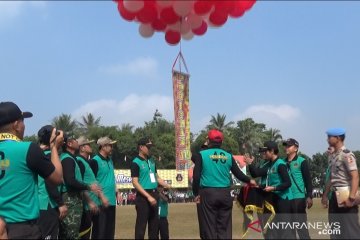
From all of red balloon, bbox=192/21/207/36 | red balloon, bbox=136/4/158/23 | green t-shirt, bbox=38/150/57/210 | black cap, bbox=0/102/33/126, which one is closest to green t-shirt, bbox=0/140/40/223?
black cap, bbox=0/102/33/126

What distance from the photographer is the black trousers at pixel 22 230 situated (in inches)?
152

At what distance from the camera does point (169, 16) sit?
22.8 ft

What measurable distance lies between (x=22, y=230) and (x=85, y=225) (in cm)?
339

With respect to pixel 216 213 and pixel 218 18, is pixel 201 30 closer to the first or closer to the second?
pixel 218 18

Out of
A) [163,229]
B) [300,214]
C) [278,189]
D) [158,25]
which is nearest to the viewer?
[158,25]

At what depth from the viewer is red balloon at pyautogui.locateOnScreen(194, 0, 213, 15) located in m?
6.82

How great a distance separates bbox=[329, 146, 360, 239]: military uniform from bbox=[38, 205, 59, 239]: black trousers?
359 centimetres

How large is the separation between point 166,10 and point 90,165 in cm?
266

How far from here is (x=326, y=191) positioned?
7184mm

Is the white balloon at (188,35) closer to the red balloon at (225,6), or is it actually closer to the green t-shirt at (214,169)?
the red balloon at (225,6)

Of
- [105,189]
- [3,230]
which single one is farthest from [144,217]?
[3,230]

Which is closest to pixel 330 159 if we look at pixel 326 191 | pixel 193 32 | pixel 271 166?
pixel 326 191

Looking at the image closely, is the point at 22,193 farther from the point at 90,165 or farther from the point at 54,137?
the point at 90,165

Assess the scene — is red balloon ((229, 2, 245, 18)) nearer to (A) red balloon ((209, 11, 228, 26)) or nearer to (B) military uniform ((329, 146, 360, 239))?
(A) red balloon ((209, 11, 228, 26))
